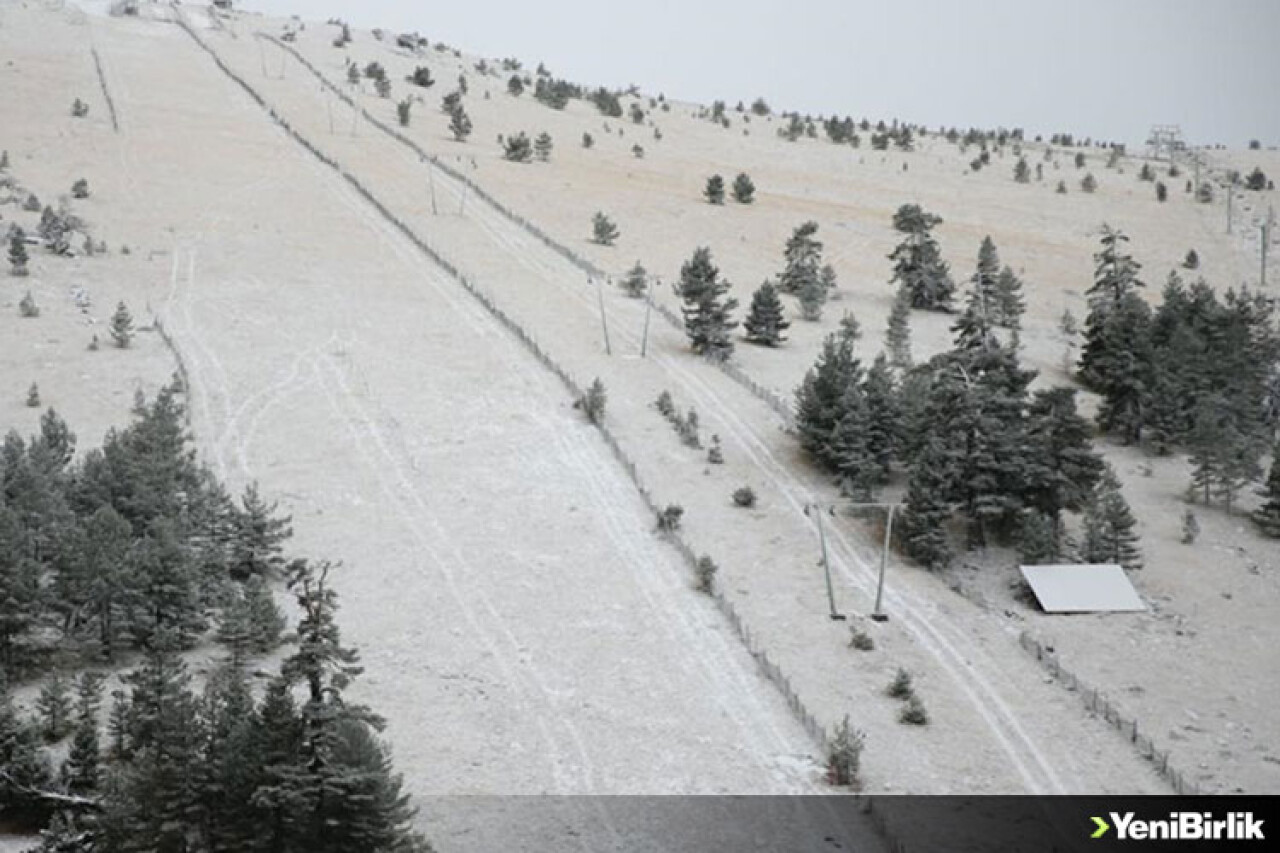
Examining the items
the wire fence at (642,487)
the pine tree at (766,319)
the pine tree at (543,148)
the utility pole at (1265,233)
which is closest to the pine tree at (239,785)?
the wire fence at (642,487)

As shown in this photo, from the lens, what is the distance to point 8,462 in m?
34.6

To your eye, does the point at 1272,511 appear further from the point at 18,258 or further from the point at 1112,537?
the point at 18,258

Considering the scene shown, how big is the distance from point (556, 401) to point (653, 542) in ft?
43.3

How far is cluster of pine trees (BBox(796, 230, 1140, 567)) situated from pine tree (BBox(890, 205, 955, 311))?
2571 cm

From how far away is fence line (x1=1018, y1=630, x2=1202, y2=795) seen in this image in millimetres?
30453

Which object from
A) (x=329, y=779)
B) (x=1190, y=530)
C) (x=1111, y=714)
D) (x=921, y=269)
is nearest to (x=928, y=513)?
(x=1111, y=714)

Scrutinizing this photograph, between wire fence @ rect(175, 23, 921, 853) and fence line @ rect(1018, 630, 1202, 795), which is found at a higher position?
wire fence @ rect(175, 23, 921, 853)

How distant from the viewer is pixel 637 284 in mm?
70000

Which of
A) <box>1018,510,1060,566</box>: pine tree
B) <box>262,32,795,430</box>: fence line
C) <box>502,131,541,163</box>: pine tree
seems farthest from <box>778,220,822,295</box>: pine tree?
<box>1018,510,1060,566</box>: pine tree

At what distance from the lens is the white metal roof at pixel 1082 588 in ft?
132

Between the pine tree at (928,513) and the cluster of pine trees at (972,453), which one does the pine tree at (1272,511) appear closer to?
the cluster of pine trees at (972,453)

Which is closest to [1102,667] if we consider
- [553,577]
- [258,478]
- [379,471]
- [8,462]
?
[553,577]

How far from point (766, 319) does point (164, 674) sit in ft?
142

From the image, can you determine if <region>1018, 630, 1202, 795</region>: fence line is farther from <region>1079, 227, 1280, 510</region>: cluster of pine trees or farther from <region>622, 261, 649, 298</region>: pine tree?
<region>622, 261, 649, 298</region>: pine tree
